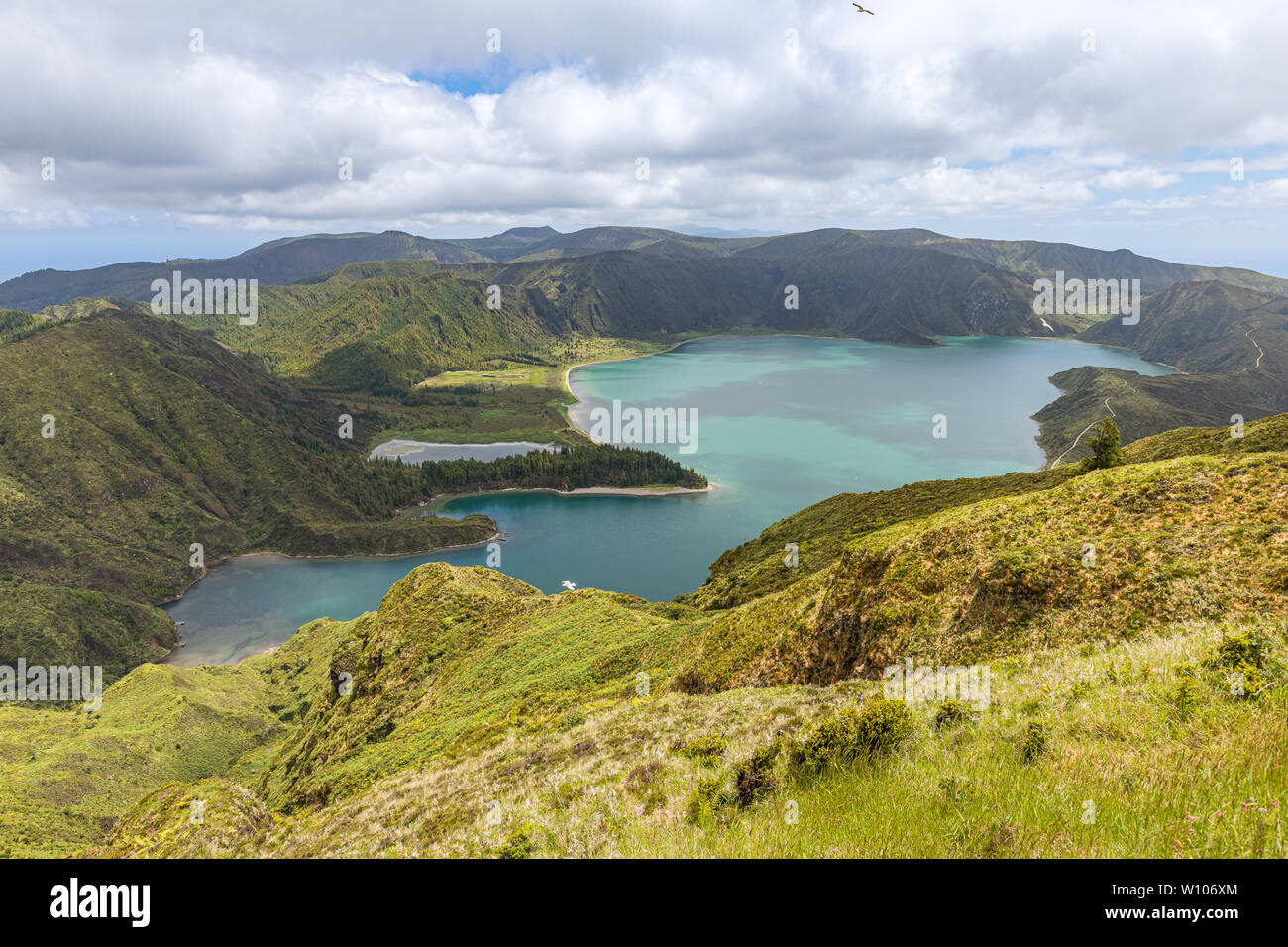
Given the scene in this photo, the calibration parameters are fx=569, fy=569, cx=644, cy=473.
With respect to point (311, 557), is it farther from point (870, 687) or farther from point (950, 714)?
point (950, 714)

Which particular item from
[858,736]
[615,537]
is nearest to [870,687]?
[858,736]

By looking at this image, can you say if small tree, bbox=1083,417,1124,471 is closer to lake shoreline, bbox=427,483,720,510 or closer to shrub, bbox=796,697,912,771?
shrub, bbox=796,697,912,771

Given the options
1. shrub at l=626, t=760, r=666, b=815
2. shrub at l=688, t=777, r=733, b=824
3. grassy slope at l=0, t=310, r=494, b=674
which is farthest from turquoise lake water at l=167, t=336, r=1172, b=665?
shrub at l=688, t=777, r=733, b=824

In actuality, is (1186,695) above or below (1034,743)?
above

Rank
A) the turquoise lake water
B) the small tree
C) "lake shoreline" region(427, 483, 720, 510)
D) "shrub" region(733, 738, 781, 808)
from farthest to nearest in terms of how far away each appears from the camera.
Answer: "lake shoreline" region(427, 483, 720, 510) → the turquoise lake water → the small tree → "shrub" region(733, 738, 781, 808)
